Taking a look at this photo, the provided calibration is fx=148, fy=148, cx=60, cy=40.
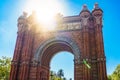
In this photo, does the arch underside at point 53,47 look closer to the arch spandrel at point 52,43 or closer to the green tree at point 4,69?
the arch spandrel at point 52,43

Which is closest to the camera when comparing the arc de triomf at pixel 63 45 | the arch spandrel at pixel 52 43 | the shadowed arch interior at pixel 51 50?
the arc de triomf at pixel 63 45

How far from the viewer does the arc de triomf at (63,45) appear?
14766mm

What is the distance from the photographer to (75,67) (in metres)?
15.2

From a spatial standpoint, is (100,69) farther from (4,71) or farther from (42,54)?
(4,71)

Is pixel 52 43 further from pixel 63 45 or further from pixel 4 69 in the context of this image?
pixel 4 69

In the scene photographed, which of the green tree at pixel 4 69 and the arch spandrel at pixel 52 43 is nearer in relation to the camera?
the arch spandrel at pixel 52 43

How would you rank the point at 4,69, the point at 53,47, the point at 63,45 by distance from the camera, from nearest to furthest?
1. the point at 63,45
2. the point at 53,47
3. the point at 4,69

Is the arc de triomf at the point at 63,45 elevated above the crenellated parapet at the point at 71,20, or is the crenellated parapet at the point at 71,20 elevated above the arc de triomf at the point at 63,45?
the crenellated parapet at the point at 71,20

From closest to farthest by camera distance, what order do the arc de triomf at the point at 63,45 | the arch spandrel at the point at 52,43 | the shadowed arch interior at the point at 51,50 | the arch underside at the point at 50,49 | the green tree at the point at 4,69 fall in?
1. the arc de triomf at the point at 63,45
2. the arch underside at the point at 50,49
3. the arch spandrel at the point at 52,43
4. the shadowed arch interior at the point at 51,50
5. the green tree at the point at 4,69

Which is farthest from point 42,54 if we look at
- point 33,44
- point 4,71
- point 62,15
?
point 4,71

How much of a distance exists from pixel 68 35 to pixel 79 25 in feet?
5.63

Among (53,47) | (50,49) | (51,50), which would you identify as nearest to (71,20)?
(53,47)

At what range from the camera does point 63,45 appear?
17547 mm

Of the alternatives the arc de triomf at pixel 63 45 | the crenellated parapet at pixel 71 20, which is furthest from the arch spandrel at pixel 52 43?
the crenellated parapet at pixel 71 20
